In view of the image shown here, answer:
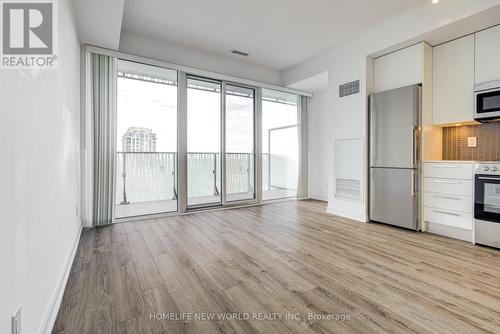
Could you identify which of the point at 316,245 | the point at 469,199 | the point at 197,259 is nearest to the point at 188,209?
the point at 197,259

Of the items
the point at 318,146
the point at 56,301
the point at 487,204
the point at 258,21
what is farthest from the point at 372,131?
the point at 56,301

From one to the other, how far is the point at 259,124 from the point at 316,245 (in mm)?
3125

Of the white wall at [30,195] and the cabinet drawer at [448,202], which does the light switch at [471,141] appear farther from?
the white wall at [30,195]

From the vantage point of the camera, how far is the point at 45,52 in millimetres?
1621

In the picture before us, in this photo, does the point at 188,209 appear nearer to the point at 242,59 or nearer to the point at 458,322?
the point at 242,59

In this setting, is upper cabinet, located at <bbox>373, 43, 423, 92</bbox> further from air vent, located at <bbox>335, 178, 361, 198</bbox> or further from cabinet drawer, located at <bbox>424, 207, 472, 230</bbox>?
cabinet drawer, located at <bbox>424, 207, 472, 230</bbox>

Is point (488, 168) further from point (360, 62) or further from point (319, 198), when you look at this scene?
point (319, 198)

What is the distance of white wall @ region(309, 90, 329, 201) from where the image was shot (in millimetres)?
5609

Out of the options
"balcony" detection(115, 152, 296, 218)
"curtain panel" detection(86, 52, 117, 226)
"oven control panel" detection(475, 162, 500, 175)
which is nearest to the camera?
"oven control panel" detection(475, 162, 500, 175)

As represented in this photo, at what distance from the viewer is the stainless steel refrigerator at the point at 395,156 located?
3270mm

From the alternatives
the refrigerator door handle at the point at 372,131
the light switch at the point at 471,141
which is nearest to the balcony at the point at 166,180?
the refrigerator door handle at the point at 372,131

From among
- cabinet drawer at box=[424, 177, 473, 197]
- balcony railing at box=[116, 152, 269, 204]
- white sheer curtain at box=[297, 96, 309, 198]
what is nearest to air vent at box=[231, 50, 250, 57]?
white sheer curtain at box=[297, 96, 309, 198]

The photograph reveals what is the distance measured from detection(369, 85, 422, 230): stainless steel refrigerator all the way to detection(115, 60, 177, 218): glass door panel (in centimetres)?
333

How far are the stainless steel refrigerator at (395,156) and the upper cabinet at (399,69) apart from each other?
0.20 meters
